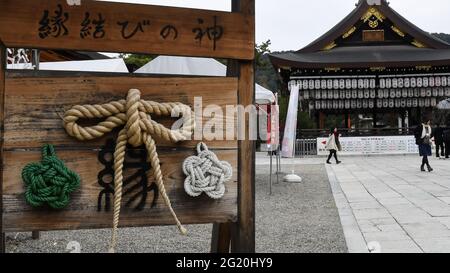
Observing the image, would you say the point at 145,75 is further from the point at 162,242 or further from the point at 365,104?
the point at 365,104

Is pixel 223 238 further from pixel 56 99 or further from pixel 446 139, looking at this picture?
pixel 446 139

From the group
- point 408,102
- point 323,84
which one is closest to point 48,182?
point 323,84

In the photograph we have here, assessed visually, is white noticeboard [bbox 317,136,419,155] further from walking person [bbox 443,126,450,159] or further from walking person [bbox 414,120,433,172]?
walking person [bbox 414,120,433,172]

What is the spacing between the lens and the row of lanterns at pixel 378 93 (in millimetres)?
20203

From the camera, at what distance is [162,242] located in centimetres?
Result: 480

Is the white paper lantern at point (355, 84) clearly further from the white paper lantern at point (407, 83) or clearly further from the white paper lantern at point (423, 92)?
the white paper lantern at point (423, 92)

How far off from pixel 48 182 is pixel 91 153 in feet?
0.73

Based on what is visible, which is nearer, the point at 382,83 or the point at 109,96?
the point at 109,96

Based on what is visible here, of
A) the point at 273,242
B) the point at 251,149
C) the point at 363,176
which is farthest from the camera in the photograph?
the point at 363,176

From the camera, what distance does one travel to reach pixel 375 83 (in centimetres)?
1992

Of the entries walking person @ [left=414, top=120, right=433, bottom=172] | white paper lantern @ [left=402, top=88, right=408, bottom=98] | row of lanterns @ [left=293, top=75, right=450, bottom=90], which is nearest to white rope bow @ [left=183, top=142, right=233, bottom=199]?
walking person @ [left=414, top=120, right=433, bottom=172]

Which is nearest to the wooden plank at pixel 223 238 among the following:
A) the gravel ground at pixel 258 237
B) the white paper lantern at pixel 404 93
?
the gravel ground at pixel 258 237

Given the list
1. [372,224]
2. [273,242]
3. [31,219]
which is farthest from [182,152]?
[372,224]

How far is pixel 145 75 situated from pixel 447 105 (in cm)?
2314
